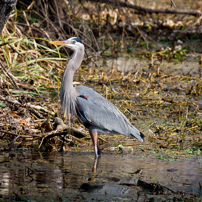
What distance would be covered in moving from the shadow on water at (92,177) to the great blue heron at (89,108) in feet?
1.28

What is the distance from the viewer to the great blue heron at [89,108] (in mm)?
5207

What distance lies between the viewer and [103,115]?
5270 mm

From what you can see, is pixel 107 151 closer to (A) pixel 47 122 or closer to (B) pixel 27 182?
(A) pixel 47 122

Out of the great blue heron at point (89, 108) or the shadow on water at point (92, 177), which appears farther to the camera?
the great blue heron at point (89, 108)

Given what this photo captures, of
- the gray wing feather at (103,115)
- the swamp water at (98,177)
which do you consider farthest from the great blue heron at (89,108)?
the swamp water at (98,177)

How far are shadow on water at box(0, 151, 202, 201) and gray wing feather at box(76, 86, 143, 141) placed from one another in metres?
0.38

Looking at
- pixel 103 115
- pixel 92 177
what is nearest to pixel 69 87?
pixel 103 115

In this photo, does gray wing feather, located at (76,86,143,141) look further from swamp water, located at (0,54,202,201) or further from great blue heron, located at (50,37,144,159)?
swamp water, located at (0,54,202,201)

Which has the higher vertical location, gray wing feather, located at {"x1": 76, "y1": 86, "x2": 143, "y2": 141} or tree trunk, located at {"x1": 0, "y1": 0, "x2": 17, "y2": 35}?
tree trunk, located at {"x1": 0, "y1": 0, "x2": 17, "y2": 35}

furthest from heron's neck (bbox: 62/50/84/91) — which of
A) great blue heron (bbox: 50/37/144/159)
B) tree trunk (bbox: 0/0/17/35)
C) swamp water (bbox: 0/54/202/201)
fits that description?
tree trunk (bbox: 0/0/17/35)

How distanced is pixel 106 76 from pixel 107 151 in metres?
3.55

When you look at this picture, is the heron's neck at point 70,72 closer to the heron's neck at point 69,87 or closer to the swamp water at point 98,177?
the heron's neck at point 69,87

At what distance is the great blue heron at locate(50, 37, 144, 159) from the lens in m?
5.21

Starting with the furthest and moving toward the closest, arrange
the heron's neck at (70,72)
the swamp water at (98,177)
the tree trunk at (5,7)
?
the heron's neck at (70,72), the tree trunk at (5,7), the swamp water at (98,177)
